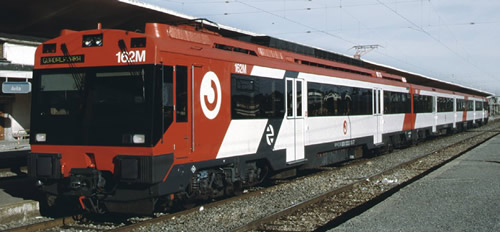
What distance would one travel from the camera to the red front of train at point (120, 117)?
7219mm

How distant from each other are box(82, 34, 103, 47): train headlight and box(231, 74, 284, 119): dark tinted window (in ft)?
7.97

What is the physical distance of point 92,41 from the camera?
7.79 m

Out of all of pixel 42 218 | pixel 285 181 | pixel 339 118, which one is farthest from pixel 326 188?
pixel 42 218

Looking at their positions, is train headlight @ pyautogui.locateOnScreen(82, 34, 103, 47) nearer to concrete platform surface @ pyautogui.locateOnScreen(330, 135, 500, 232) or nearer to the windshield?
the windshield

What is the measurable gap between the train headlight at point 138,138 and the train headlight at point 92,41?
1.60 metres

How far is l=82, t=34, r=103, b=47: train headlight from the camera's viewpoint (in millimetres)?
7715

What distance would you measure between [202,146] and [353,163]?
8.68 meters

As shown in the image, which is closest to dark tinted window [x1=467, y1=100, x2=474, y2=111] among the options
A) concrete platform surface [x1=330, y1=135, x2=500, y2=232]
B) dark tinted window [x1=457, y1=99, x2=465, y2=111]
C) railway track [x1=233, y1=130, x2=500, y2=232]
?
dark tinted window [x1=457, y1=99, x2=465, y2=111]

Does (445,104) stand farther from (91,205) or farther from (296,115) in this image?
(91,205)

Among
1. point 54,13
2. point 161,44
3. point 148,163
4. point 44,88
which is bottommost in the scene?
point 148,163

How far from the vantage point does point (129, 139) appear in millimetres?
7281

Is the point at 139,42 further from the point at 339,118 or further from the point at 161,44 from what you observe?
the point at 339,118

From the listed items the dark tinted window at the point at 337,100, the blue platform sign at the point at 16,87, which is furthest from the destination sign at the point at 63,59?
the blue platform sign at the point at 16,87

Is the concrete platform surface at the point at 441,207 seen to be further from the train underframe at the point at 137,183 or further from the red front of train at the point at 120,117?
the red front of train at the point at 120,117
